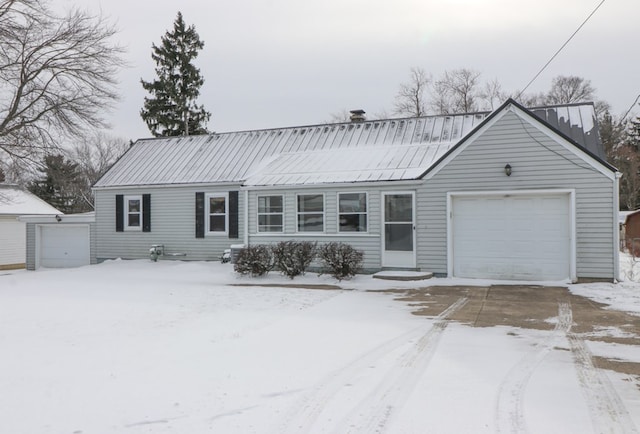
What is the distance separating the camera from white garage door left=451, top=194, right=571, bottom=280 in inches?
482

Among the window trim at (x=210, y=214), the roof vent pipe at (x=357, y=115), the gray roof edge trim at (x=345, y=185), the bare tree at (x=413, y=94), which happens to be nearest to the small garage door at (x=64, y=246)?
the window trim at (x=210, y=214)

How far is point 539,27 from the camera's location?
1329 cm

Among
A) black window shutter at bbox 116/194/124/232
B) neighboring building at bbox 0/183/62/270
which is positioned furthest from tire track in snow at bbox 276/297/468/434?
neighboring building at bbox 0/183/62/270

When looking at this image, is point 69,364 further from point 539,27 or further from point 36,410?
point 539,27

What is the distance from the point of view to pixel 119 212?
19547mm

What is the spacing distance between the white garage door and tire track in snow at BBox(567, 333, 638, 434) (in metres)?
6.98

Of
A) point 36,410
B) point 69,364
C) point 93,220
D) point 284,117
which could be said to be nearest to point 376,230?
point 69,364

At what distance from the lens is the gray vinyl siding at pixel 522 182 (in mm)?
11820

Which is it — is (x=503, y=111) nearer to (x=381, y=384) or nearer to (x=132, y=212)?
(x=381, y=384)

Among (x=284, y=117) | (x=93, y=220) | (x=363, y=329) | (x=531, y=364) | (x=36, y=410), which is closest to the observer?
(x=36, y=410)

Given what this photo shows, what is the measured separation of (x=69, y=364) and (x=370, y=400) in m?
3.50

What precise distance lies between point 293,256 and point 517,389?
30.5 ft

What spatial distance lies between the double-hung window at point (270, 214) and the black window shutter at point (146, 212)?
5518mm

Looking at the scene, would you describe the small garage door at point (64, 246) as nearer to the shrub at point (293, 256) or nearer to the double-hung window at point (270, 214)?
the double-hung window at point (270, 214)
